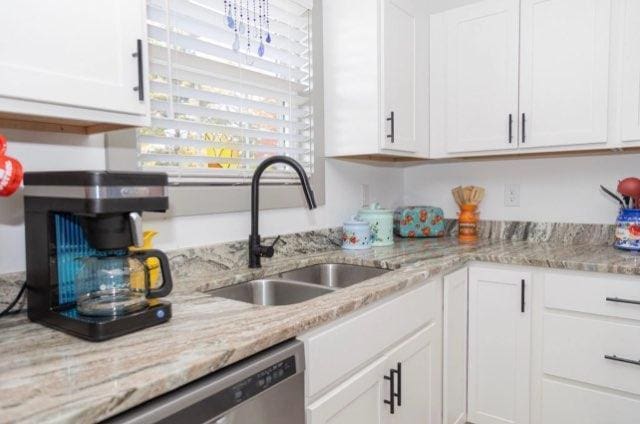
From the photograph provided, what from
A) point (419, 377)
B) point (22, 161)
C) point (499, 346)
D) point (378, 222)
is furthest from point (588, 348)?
point (22, 161)

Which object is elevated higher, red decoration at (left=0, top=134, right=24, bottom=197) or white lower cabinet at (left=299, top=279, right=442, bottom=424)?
red decoration at (left=0, top=134, right=24, bottom=197)

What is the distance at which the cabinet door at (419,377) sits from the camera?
1.41 m

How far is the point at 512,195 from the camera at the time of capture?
239 cm

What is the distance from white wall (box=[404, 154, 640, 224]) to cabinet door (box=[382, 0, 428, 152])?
442 millimetres

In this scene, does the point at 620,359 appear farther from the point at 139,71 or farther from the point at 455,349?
the point at 139,71

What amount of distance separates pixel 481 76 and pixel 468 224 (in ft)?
2.62

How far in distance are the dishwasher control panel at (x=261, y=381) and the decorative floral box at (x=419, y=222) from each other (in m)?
1.64

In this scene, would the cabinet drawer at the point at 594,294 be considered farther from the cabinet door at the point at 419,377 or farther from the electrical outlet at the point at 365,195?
the electrical outlet at the point at 365,195

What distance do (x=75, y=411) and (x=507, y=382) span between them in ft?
5.89

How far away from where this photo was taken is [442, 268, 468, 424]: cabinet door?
176cm

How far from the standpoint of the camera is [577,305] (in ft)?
5.50

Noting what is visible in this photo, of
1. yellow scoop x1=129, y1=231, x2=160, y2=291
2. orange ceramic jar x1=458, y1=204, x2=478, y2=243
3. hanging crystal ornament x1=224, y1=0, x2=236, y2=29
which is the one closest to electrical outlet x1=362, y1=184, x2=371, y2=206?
orange ceramic jar x1=458, y1=204, x2=478, y2=243

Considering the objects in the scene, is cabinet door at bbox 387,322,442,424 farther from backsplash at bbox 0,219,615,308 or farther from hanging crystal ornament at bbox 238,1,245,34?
hanging crystal ornament at bbox 238,1,245,34

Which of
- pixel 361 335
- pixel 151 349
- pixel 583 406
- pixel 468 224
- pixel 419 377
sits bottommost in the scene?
pixel 583 406
